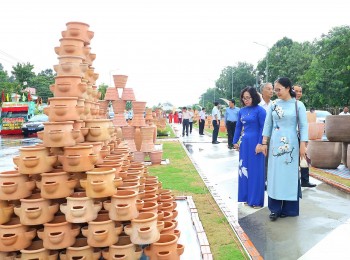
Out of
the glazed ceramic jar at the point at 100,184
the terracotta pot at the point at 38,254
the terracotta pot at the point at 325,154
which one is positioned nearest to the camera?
the terracotta pot at the point at 38,254

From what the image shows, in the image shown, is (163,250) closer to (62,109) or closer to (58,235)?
(58,235)

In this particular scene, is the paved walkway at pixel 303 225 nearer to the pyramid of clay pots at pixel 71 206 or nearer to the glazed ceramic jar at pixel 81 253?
the pyramid of clay pots at pixel 71 206

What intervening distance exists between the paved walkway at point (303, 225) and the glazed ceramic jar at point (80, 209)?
1562 millimetres

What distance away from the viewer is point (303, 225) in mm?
3695

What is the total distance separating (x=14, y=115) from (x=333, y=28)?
2449 cm

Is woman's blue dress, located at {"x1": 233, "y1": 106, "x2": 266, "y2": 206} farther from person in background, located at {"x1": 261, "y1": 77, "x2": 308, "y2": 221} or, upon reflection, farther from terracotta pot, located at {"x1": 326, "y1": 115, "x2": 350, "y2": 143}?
terracotta pot, located at {"x1": 326, "y1": 115, "x2": 350, "y2": 143}

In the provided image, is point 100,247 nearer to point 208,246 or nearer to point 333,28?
point 208,246

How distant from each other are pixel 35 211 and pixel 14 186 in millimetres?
293

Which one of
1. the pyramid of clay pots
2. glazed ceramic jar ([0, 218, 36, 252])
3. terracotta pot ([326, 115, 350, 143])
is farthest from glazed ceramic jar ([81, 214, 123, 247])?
terracotta pot ([326, 115, 350, 143])

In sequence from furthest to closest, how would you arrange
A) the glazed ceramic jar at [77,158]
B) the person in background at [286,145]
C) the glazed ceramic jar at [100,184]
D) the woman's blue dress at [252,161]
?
the woman's blue dress at [252,161]
the person in background at [286,145]
the glazed ceramic jar at [77,158]
the glazed ceramic jar at [100,184]

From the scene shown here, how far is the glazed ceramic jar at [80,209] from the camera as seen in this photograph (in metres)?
2.63

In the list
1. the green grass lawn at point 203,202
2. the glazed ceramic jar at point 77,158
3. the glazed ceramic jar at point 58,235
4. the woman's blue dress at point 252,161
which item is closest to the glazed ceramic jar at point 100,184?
the glazed ceramic jar at point 77,158

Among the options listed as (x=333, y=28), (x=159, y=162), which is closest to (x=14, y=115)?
(x=159, y=162)

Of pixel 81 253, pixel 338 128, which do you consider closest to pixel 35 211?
pixel 81 253
